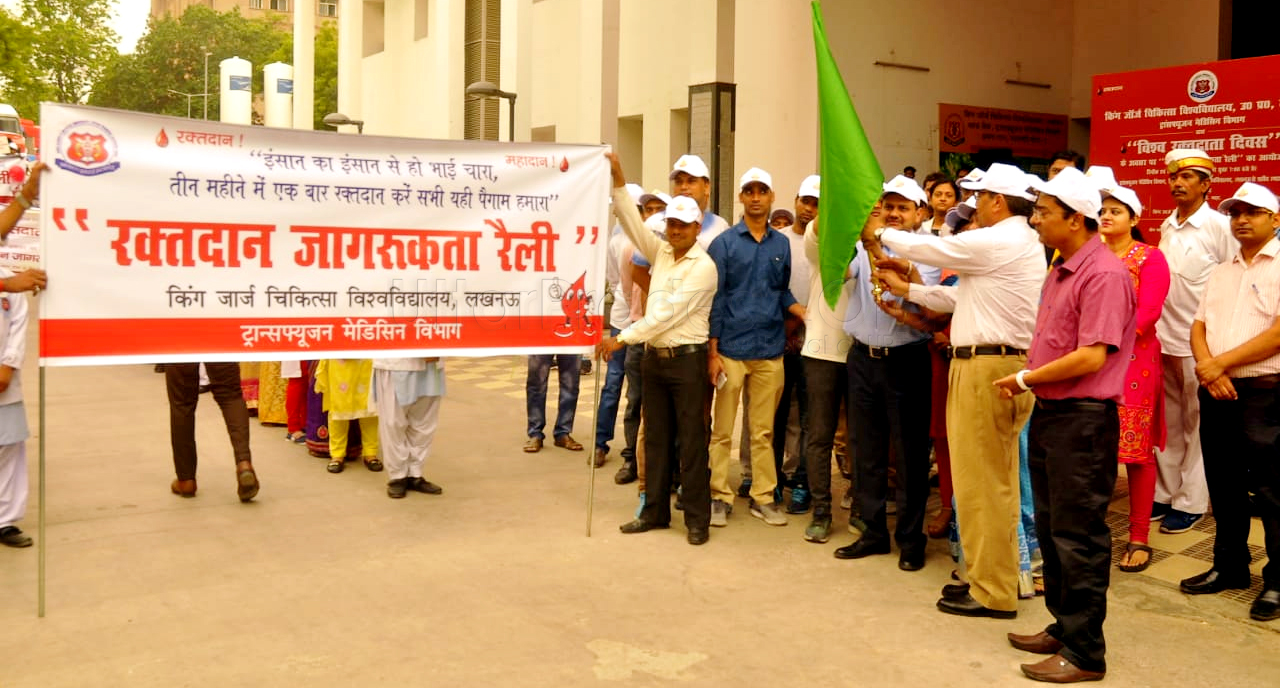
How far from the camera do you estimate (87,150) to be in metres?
5.07

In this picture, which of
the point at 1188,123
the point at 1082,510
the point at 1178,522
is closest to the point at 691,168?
the point at 1082,510

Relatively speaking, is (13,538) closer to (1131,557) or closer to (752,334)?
(752,334)

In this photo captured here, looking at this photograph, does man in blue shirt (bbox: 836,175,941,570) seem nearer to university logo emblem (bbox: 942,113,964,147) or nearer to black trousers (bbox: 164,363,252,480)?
A: black trousers (bbox: 164,363,252,480)

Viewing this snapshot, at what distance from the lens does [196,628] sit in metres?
4.89

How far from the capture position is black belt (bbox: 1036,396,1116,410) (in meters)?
4.41

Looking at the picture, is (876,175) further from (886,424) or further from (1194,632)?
(1194,632)

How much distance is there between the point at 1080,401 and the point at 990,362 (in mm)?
662

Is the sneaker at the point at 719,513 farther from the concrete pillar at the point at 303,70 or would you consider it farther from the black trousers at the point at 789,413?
the concrete pillar at the point at 303,70

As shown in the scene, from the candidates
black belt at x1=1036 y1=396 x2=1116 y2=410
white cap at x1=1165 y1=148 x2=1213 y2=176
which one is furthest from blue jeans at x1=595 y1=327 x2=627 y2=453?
Answer: black belt at x1=1036 y1=396 x2=1116 y2=410

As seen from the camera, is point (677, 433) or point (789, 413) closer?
point (677, 433)

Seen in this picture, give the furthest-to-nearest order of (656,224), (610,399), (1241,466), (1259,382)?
1. (610,399)
2. (656,224)
3. (1241,466)
4. (1259,382)

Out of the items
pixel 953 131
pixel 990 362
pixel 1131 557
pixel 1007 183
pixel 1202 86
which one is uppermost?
pixel 953 131

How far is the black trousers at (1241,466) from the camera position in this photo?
5168 millimetres

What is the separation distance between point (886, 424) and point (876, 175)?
4.46 ft
